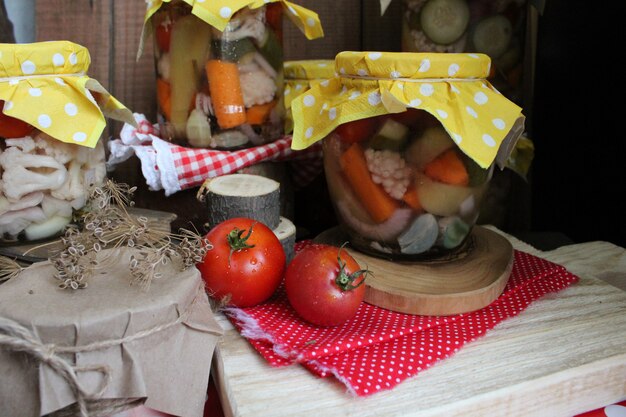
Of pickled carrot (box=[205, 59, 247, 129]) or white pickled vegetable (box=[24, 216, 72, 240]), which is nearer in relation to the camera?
white pickled vegetable (box=[24, 216, 72, 240])

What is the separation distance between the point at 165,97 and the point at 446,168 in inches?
20.5

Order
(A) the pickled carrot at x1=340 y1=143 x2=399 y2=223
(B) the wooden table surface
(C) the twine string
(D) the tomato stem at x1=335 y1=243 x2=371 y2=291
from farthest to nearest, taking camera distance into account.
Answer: (A) the pickled carrot at x1=340 y1=143 x2=399 y2=223 → (D) the tomato stem at x1=335 y1=243 x2=371 y2=291 → (B) the wooden table surface → (C) the twine string

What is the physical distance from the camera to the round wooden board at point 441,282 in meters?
0.79

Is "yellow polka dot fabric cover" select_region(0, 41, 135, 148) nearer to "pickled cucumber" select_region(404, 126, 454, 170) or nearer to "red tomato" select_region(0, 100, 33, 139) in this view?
"red tomato" select_region(0, 100, 33, 139)

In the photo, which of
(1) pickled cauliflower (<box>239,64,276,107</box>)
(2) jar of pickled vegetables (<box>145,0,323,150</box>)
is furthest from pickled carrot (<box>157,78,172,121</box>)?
(1) pickled cauliflower (<box>239,64,276,107</box>)

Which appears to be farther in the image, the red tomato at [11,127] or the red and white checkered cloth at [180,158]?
the red and white checkered cloth at [180,158]

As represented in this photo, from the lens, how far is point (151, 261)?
63cm

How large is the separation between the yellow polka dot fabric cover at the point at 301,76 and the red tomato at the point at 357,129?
317 millimetres

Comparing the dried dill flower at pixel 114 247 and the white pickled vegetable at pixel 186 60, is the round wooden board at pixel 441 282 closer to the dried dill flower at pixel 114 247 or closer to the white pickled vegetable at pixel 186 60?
the dried dill flower at pixel 114 247

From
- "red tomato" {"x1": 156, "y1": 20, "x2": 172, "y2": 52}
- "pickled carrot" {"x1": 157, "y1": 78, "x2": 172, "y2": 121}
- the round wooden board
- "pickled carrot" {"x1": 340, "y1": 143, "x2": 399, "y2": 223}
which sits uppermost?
"red tomato" {"x1": 156, "y1": 20, "x2": 172, "y2": 52}

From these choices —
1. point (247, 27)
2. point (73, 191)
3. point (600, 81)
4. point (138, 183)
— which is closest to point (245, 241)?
point (73, 191)

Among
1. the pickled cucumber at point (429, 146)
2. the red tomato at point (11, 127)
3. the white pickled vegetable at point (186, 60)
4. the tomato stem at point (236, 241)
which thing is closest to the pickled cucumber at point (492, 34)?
the pickled cucumber at point (429, 146)

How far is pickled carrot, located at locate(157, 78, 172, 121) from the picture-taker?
105cm

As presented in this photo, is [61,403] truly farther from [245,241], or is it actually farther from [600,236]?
[600,236]
